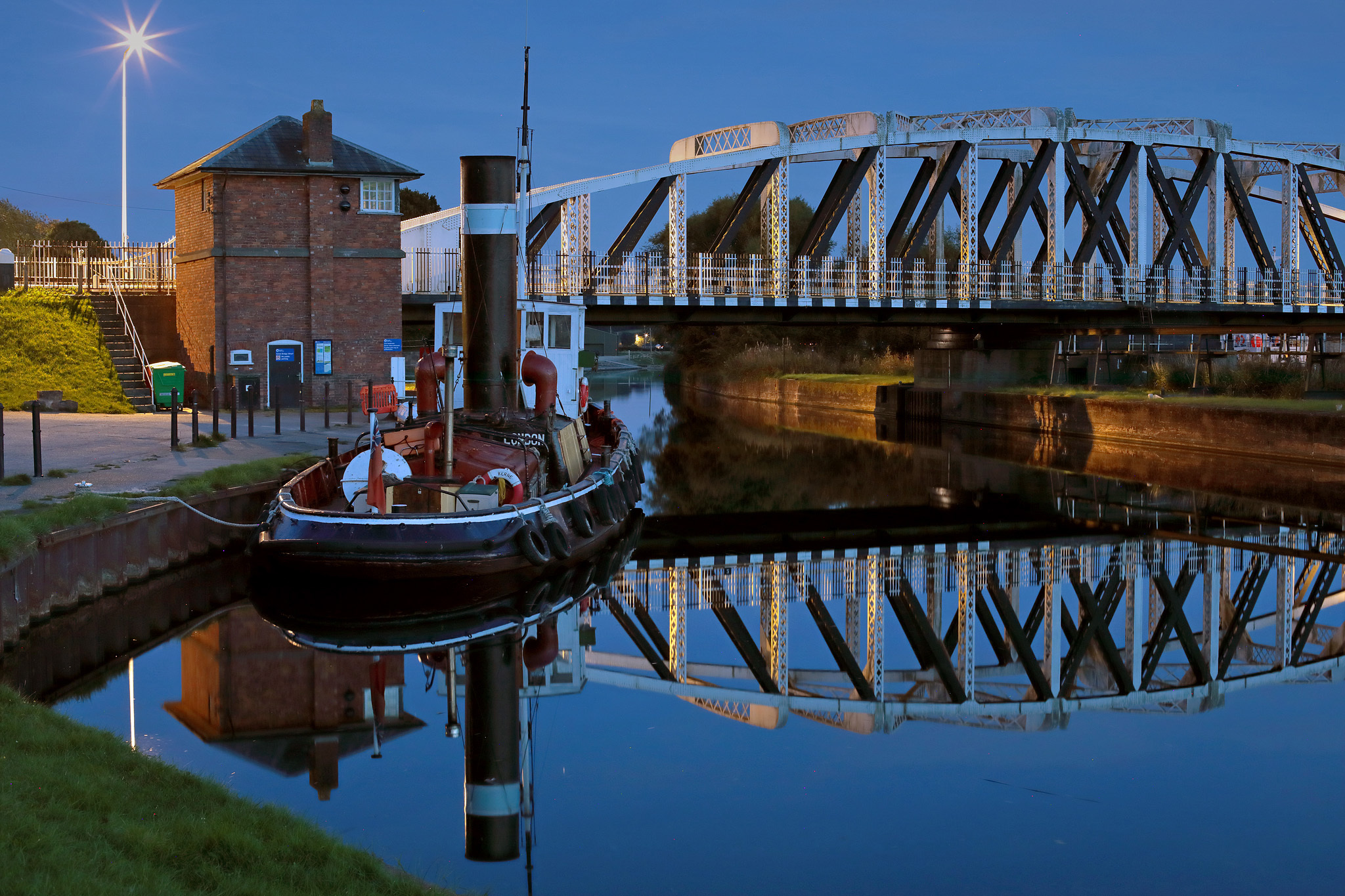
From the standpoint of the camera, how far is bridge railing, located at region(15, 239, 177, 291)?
3706cm

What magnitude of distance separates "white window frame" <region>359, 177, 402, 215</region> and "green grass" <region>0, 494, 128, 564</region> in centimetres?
1995

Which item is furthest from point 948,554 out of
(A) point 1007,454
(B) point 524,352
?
(A) point 1007,454

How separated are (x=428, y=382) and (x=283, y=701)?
9.69 m

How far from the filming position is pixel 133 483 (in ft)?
55.6

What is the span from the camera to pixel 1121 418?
3691cm

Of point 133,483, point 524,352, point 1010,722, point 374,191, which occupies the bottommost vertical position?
point 1010,722

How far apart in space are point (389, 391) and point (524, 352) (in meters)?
6.73

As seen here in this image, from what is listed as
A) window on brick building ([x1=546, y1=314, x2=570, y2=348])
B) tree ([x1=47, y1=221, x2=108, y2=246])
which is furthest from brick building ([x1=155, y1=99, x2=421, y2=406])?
tree ([x1=47, y1=221, x2=108, y2=246])

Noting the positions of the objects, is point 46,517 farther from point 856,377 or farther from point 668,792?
point 856,377

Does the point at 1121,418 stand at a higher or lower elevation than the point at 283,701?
higher

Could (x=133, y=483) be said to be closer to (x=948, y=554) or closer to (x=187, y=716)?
(x=187, y=716)

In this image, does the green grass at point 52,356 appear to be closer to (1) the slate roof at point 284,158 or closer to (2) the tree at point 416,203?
(1) the slate roof at point 284,158

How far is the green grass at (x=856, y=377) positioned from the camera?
181 ft

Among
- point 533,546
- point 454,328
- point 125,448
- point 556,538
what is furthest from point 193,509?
point 454,328
